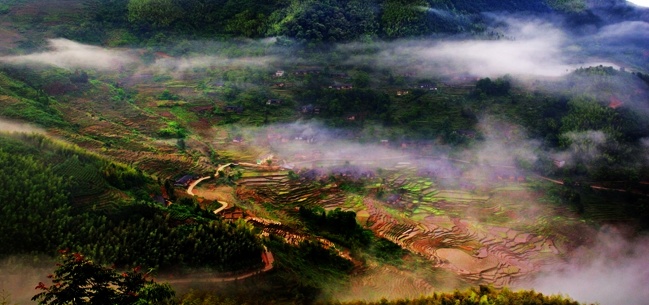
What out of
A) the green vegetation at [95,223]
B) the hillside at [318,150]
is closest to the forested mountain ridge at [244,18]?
the hillside at [318,150]

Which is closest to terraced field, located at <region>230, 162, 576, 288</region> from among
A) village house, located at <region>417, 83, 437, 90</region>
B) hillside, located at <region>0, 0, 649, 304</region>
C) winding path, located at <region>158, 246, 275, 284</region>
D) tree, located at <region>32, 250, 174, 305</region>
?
hillside, located at <region>0, 0, 649, 304</region>

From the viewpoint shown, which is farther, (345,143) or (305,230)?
(345,143)

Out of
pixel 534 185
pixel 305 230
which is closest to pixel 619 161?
pixel 534 185

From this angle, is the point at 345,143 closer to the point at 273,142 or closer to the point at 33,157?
the point at 273,142

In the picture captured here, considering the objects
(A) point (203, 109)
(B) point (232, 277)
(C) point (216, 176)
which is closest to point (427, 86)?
(A) point (203, 109)

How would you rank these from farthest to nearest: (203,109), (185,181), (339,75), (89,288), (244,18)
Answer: (244,18) < (339,75) < (203,109) < (185,181) < (89,288)

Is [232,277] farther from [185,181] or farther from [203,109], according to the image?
[203,109]

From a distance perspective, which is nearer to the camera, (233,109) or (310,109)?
(233,109)

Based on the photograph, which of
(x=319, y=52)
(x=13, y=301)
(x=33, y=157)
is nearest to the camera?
(x=13, y=301)
